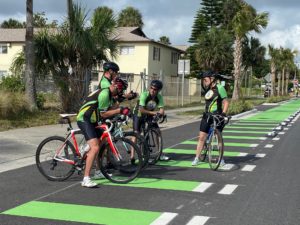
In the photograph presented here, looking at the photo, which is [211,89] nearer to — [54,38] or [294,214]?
[294,214]

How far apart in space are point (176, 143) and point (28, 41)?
26.6 ft

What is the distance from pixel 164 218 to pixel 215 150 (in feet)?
10.2

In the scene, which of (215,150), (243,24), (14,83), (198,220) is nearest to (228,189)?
(215,150)

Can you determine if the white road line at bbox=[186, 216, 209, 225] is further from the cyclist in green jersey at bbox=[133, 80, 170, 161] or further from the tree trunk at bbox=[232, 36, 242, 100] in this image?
the tree trunk at bbox=[232, 36, 242, 100]

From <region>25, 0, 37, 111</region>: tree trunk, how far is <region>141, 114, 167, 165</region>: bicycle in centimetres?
956

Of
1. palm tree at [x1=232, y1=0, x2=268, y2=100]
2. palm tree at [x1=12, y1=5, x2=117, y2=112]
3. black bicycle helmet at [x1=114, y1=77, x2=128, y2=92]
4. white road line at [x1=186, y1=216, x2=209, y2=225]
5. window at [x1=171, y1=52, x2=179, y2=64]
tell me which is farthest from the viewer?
window at [x1=171, y1=52, x2=179, y2=64]

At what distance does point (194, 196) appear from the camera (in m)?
6.52

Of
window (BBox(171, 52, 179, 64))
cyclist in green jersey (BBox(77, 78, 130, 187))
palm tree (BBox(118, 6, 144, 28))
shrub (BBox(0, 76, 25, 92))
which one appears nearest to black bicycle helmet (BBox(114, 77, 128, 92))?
cyclist in green jersey (BBox(77, 78, 130, 187))

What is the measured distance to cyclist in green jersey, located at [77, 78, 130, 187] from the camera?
22.7 ft

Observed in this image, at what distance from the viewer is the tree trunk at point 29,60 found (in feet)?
57.8

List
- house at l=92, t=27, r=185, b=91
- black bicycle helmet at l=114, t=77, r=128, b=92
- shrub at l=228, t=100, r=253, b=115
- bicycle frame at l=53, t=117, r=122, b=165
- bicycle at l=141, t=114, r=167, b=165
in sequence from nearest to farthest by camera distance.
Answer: bicycle frame at l=53, t=117, r=122, b=165, black bicycle helmet at l=114, t=77, r=128, b=92, bicycle at l=141, t=114, r=167, b=165, shrub at l=228, t=100, r=253, b=115, house at l=92, t=27, r=185, b=91

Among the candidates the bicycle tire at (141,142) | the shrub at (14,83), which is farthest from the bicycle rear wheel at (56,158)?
the shrub at (14,83)

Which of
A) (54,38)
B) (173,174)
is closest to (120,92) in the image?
(173,174)

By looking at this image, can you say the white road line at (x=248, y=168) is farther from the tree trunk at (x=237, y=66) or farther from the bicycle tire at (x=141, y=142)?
the tree trunk at (x=237, y=66)
